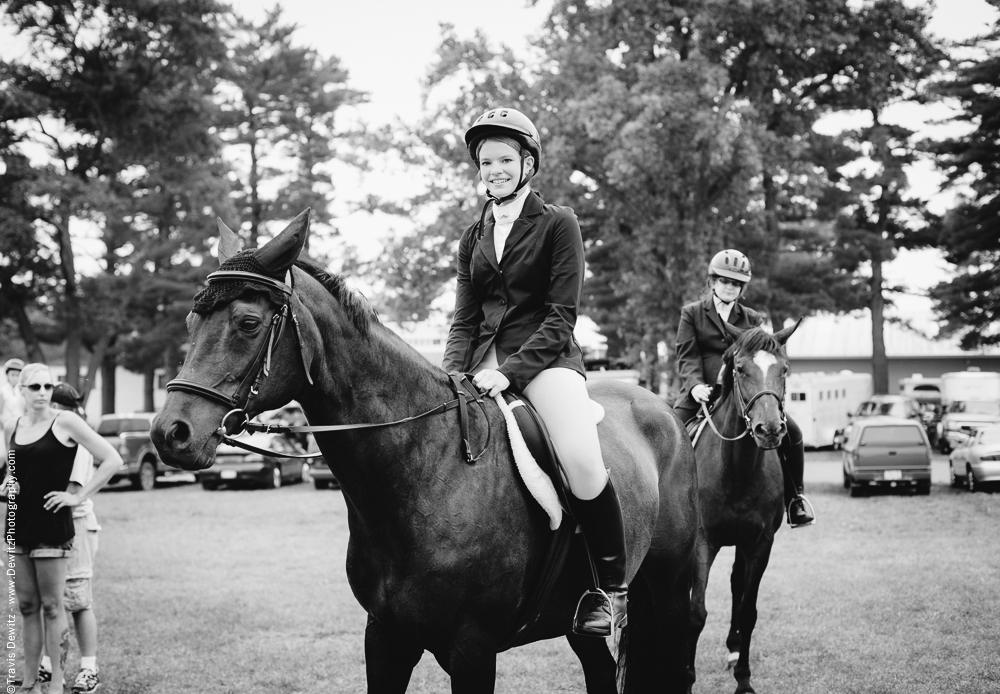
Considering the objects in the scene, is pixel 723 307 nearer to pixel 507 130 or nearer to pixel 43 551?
pixel 507 130

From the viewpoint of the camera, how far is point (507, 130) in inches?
157

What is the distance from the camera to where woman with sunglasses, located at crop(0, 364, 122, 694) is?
630 centimetres

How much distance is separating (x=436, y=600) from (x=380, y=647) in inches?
18.3

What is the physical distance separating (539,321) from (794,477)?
4568 millimetres

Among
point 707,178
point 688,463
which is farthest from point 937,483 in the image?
point 688,463

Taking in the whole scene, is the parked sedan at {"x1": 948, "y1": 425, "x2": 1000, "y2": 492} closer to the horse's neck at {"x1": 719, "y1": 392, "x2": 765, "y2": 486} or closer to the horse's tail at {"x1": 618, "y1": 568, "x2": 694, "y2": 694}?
the horse's neck at {"x1": 719, "y1": 392, "x2": 765, "y2": 486}

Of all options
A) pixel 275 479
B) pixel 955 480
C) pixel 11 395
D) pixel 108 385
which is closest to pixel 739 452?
pixel 11 395

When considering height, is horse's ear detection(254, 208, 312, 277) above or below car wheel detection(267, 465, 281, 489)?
above

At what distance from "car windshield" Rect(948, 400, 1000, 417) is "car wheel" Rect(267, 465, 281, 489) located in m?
25.5

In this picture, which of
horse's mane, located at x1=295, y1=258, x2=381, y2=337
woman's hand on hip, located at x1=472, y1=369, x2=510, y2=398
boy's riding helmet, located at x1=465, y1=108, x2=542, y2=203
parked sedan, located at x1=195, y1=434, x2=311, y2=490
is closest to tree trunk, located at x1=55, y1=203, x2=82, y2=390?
parked sedan, located at x1=195, y1=434, x2=311, y2=490

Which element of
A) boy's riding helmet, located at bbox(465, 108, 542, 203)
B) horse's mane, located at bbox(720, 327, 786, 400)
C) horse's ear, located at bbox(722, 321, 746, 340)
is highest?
boy's riding helmet, located at bbox(465, 108, 542, 203)

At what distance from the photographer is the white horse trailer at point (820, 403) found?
119ft

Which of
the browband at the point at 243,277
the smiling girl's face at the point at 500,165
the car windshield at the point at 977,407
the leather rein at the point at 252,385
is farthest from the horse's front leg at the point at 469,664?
the car windshield at the point at 977,407

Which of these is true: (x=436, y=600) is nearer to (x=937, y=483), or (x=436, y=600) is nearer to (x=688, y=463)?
(x=688, y=463)
